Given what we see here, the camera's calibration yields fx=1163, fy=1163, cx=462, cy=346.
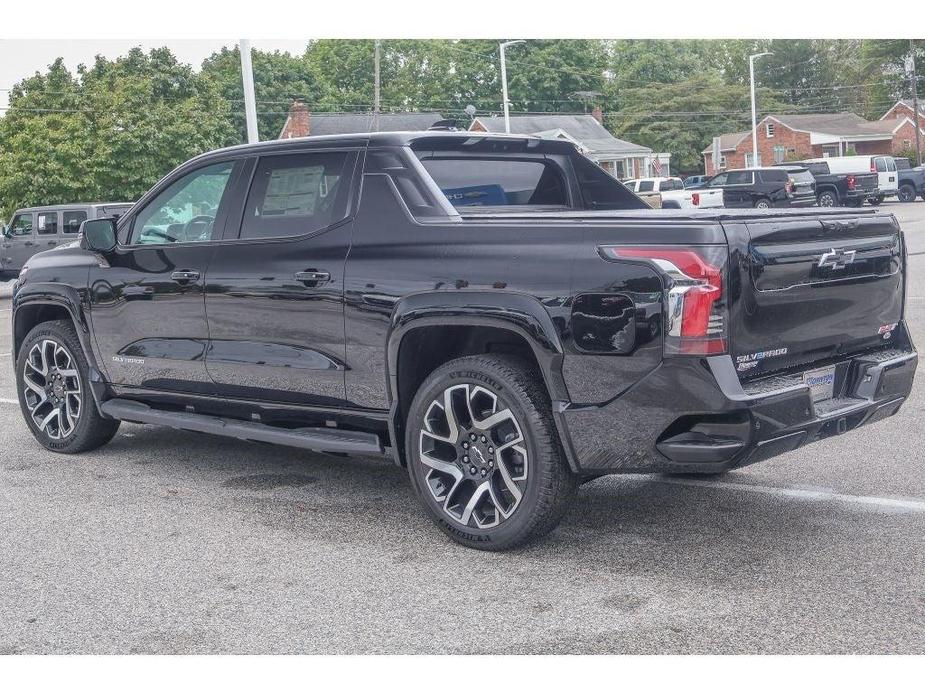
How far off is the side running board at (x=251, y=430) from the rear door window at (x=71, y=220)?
19.2 m

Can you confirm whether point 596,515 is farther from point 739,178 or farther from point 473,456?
point 739,178

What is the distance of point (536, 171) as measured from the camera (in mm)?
6312

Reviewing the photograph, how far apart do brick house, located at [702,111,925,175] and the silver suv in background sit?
65.8 metres

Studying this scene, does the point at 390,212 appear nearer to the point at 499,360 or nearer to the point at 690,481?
the point at 499,360

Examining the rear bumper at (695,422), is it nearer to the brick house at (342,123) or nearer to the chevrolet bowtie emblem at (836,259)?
the chevrolet bowtie emblem at (836,259)

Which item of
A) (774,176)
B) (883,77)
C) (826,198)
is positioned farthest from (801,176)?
(883,77)

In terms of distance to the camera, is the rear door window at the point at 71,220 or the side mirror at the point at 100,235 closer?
the side mirror at the point at 100,235

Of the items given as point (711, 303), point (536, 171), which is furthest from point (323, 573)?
point (536, 171)

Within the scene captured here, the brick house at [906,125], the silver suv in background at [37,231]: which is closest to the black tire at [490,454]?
the silver suv in background at [37,231]

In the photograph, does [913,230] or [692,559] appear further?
[913,230]

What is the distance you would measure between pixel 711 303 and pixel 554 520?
→ 1156mm

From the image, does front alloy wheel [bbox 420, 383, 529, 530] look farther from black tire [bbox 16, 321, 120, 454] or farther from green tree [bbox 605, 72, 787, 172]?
green tree [bbox 605, 72, 787, 172]

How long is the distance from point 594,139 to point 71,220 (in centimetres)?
5723

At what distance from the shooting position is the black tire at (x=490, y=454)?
4.71 m
